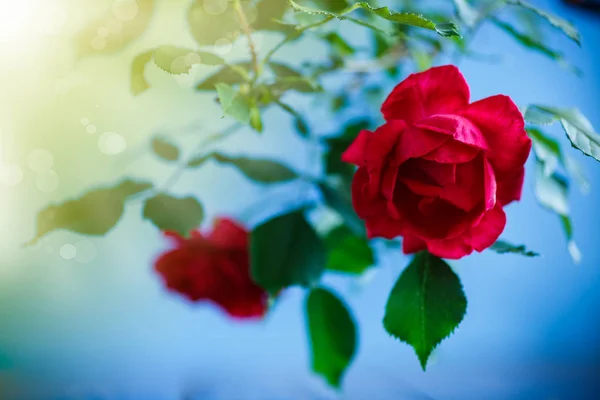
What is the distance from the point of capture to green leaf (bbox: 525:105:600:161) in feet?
0.72

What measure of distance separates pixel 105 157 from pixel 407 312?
0.48 m

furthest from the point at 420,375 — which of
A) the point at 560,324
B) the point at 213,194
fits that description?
the point at 213,194

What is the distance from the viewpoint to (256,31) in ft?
0.97

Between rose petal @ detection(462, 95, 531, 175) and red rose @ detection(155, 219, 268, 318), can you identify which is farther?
red rose @ detection(155, 219, 268, 318)

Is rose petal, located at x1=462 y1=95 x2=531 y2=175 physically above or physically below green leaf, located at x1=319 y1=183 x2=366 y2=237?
above

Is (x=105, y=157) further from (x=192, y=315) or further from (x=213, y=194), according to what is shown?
(x=192, y=315)

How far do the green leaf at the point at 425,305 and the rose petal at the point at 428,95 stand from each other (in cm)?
8

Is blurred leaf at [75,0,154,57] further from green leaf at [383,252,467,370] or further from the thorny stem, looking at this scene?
green leaf at [383,252,467,370]

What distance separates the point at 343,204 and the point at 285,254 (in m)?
0.06

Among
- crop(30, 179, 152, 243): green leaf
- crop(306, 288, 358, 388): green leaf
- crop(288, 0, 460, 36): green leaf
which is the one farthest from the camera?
crop(306, 288, 358, 388): green leaf

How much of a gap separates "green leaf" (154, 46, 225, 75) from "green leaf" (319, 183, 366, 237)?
0.52 ft

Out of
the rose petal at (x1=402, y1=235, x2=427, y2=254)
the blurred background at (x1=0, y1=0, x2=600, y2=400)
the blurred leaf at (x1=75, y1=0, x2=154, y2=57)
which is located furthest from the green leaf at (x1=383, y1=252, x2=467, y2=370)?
the blurred background at (x1=0, y1=0, x2=600, y2=400)

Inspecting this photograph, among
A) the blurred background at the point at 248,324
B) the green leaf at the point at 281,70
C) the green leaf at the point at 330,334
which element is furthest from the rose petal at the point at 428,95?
the blurred background at the point at 248,324

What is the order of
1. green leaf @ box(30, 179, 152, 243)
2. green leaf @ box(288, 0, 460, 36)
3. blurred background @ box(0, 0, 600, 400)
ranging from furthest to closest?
blurred background @ box(0, 0, 600, 400), green leaf @ box(30, 179, 152, 243), green leaf @ box(288, 0, 460, 36)
